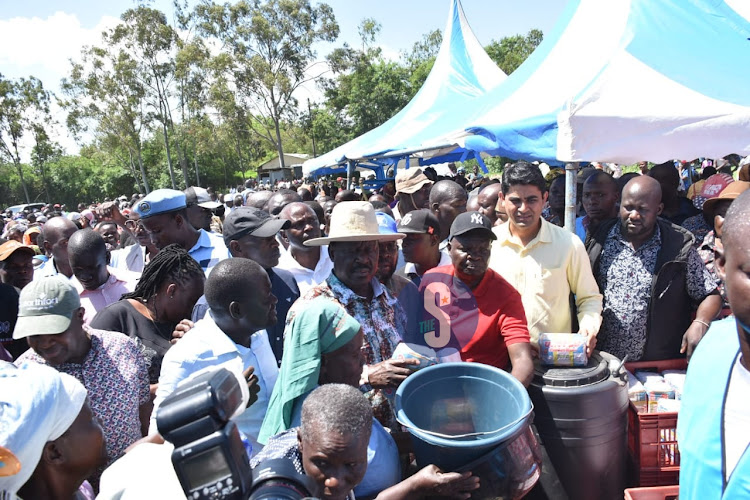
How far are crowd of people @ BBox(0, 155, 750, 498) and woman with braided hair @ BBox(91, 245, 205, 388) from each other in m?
0.01

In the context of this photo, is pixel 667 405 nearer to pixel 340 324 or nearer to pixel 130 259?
pixel 340 324

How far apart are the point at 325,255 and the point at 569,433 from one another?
214 centimetres

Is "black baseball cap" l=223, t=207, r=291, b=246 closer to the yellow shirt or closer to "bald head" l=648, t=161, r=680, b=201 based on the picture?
the yellow shirt

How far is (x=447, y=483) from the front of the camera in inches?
63.0

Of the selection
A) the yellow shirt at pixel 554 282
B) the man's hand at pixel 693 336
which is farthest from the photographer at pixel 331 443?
the man's hand at pixel 693 336

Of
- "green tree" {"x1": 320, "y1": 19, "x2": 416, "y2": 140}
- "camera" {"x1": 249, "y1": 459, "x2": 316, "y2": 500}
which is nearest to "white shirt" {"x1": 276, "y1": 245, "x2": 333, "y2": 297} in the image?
"camera" {"x1": 249, "y1": 459, "x2": 316, "y2": 500}

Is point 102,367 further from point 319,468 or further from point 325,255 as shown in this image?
point 325,255

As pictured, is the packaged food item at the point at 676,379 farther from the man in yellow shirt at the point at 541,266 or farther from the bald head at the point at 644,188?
the bald head at the point at 644,188


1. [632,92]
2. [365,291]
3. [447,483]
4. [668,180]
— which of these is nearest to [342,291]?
[365,291]

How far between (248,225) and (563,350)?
2.13 m

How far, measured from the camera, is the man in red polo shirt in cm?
236

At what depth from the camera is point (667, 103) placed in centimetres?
347

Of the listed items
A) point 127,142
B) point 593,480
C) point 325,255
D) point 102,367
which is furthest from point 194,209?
point 127,142

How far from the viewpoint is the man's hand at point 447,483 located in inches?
62.9
